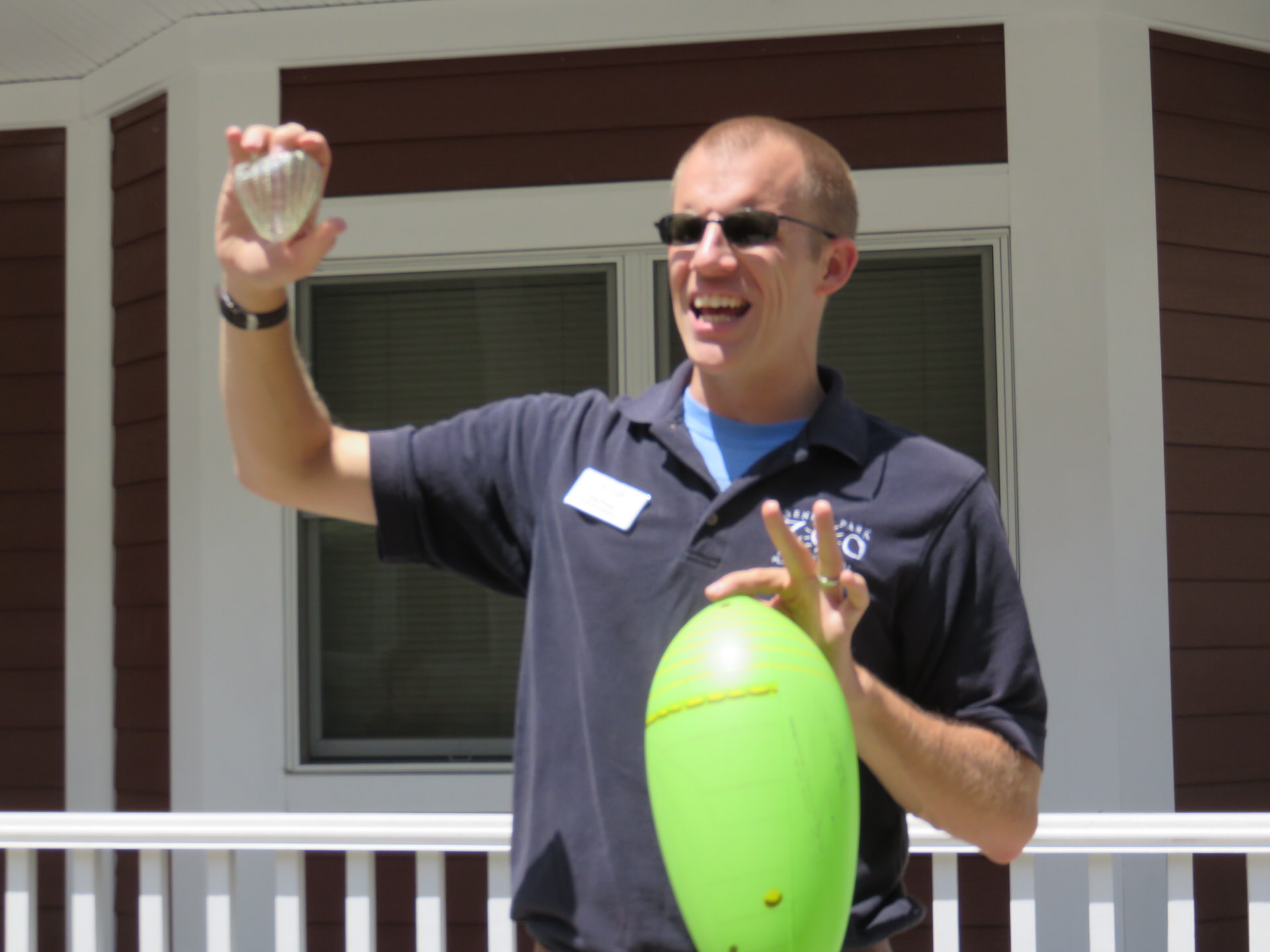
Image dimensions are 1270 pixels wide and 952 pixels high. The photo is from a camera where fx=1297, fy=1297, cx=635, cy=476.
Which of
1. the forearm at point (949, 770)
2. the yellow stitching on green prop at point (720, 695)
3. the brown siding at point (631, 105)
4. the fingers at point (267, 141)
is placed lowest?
the forearm at point (949, 770)

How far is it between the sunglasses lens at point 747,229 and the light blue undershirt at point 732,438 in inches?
7.9

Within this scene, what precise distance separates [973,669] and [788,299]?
1.40 ft

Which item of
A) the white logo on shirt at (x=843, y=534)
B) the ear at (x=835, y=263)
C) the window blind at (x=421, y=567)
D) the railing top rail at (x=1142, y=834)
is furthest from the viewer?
the window blind at (x=421, y=567)

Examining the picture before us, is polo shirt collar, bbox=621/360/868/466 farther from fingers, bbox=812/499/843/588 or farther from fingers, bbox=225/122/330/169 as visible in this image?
fingers, bbox=225/122/330/169

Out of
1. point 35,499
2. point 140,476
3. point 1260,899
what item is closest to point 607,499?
point 1260,899

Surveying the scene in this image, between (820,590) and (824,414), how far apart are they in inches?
11.3

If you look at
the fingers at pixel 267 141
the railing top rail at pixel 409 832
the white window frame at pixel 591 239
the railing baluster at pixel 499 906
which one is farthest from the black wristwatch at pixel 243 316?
the white window frame at pixel 591 239

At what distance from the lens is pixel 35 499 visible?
12.9ft

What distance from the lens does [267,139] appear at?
1.22 m

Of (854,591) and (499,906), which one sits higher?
(854,591)

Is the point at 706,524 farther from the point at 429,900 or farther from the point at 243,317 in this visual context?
the point at 429,900

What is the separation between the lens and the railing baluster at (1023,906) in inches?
93.4

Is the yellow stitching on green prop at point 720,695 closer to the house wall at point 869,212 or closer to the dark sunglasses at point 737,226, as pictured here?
the dark sunglasses at point 737,226

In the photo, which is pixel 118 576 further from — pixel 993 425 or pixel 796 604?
pixel 796 604
